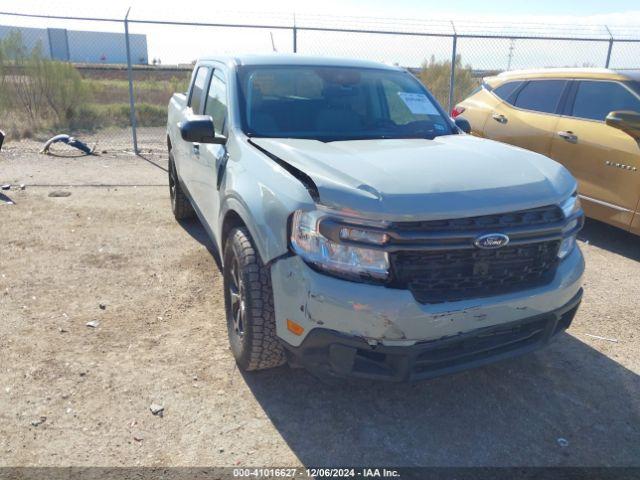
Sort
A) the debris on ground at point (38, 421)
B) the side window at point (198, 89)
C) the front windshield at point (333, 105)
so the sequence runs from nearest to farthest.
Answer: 1. the debris on ground at point (38, 421)
2. the front windshield at point (333, 105)
3. the side window at point (198, 89)

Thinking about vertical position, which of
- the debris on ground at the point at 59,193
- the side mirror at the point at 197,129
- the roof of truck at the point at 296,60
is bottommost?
the debris on ground at the point at 59,193

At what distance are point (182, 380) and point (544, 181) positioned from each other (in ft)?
7.60

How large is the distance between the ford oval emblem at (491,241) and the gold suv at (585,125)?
3305 millimetres

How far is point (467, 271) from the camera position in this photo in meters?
2.51

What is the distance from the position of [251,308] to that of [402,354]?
828 millimetres

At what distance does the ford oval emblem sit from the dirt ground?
1.01 metres

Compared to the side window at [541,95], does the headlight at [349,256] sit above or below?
below

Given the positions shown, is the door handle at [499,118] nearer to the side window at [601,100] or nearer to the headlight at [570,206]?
the side window at [601,100]

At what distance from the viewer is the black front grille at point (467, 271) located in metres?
2.42

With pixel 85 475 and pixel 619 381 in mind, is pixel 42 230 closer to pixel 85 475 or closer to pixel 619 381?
pixel 85 475

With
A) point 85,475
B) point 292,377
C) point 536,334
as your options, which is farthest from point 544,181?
point 85,475

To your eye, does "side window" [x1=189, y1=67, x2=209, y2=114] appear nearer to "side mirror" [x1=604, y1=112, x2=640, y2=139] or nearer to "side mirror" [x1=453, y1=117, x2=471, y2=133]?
"side mirror" [x1=453, y1=117, x2=471, y2=133]

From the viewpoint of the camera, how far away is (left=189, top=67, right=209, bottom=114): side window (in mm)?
4633

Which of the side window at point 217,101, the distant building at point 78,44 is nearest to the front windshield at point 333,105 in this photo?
the side window at point 217,101
